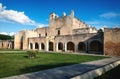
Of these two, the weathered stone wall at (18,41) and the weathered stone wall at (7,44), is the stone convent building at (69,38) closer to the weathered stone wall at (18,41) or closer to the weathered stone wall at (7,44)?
the weathered stone wall at (18,41)

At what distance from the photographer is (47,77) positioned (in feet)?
21.3

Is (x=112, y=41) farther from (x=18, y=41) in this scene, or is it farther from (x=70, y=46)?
(x=18, y=41)

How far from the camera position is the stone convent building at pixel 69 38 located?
22.9 m

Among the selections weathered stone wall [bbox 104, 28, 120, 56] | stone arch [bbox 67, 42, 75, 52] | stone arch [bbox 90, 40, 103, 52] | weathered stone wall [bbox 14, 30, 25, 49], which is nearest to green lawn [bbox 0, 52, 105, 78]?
weathered stone wall [bbox 104, 28, 120, 56]

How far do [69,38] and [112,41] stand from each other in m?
9.13

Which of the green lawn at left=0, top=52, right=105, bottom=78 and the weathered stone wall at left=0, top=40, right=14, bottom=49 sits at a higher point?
the weathered stone wall at left=0, top=40, right=14, bottom=49

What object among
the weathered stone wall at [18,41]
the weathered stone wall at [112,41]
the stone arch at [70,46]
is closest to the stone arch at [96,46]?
the stone arch at [70,46]

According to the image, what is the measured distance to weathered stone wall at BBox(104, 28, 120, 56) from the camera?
72.7ft

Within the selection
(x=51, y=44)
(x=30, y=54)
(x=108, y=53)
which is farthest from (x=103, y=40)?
(x=51, y=44)

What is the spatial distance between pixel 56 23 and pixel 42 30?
17.7 feet

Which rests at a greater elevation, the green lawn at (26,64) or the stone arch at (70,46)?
the stone arch at (70,46)

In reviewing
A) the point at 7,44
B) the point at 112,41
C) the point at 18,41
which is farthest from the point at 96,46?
the point at 7,44

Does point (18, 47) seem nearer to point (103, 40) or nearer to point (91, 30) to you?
point (91, 30)

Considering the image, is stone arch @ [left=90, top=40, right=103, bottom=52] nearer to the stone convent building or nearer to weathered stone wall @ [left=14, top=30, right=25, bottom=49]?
the stone convent building
